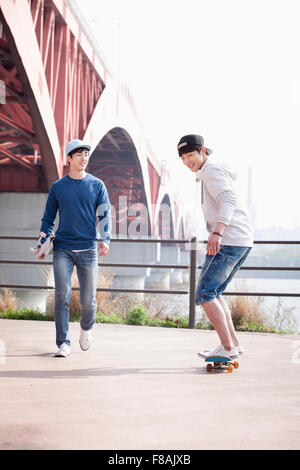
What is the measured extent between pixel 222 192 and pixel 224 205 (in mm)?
93

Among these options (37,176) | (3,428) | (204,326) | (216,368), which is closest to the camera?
(3,428)

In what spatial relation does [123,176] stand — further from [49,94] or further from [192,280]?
[192,280]

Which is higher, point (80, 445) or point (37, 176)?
point (37, 176)

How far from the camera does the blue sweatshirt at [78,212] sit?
4.00 m

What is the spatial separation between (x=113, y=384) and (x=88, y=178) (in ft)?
5.55

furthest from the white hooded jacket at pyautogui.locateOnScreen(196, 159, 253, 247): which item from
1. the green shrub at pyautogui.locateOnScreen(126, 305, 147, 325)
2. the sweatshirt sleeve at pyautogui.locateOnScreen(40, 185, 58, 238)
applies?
the green shrub at pyautogui.locateOnScreen(126, 305, 147, 325)

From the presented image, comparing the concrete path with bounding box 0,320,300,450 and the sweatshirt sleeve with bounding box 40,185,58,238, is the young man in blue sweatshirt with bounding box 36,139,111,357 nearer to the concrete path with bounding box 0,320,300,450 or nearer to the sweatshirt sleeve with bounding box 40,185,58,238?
the sweatshirt sleeve with bounding box 40,185,58,238

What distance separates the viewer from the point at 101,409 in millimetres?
2582

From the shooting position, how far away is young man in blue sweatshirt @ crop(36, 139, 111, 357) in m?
4.00

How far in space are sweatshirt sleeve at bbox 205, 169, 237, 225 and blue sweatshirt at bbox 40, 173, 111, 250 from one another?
96 centimetres

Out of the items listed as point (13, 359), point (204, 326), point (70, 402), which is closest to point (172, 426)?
point (70, 402)

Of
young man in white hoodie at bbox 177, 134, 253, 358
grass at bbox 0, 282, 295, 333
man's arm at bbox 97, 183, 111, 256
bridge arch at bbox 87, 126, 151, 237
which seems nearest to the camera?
young man in white hoodie at bbox 177, 134, 253, 358

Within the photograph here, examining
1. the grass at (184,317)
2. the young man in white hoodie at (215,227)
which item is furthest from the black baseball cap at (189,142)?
the grass at (184,317)

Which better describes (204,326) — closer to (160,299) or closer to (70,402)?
(160,299)
